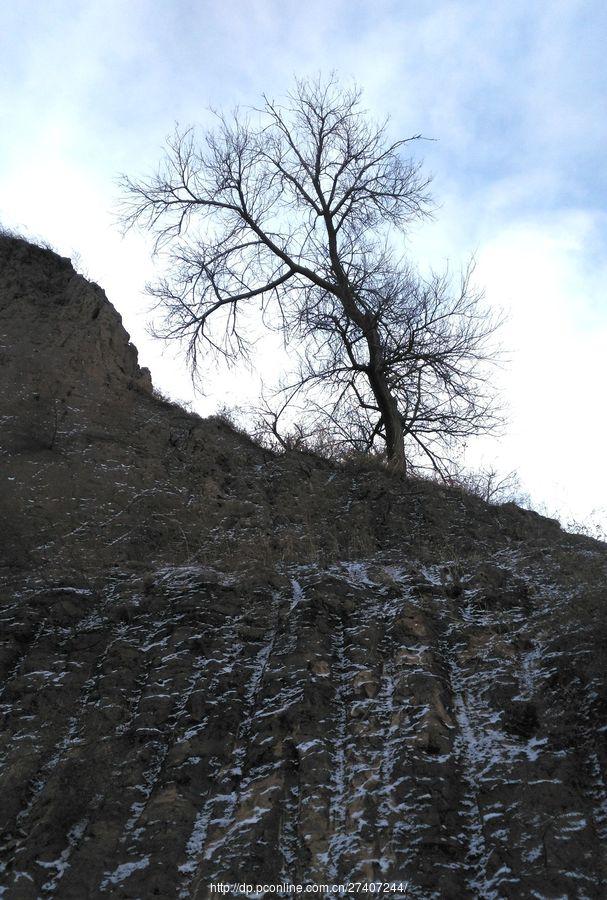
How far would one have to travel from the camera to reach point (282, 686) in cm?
577

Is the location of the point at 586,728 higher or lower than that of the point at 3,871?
higher

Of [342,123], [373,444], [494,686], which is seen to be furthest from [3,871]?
[342,123]

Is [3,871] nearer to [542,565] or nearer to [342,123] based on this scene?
[542,565]

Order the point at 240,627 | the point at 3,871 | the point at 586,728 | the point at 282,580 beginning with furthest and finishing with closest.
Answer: the point at 282,580 → the point at 240,627 → the point at 586,728 → the point at 3,871

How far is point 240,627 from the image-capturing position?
6676 mm

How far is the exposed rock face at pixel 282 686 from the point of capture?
4363 millimetres

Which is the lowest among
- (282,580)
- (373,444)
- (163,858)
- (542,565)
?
(163,858)

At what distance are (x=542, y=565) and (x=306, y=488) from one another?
3694 millimetres

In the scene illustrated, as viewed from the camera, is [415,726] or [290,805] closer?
[290,805]

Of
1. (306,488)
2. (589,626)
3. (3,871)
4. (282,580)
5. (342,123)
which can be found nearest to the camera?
(3,871)

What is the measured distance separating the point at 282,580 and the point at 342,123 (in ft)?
29.3

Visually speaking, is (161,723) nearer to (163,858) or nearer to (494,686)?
(163,858)

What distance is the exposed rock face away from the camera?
4363 mm

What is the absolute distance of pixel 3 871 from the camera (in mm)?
4289
